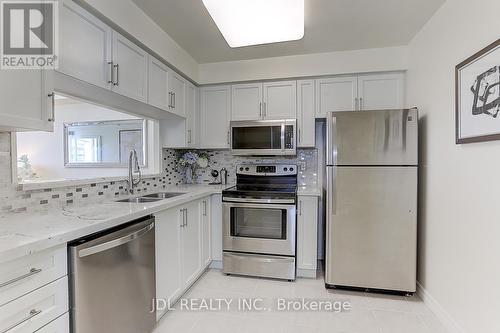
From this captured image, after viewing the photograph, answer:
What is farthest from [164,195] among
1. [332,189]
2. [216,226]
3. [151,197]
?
[332,189]

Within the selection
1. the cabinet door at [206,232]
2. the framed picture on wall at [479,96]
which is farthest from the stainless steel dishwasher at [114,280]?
the framed picture on wall at [479,96]

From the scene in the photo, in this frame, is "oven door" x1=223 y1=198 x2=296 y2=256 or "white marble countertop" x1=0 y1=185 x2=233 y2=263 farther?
Answer: "oven door" x1=223 y1=198 x2=296 y2=256

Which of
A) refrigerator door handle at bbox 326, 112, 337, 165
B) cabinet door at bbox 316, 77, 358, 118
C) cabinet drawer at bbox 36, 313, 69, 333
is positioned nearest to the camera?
cabinet drawer at bbox 36, 313, 69, 333

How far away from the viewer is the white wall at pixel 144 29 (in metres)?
1.65

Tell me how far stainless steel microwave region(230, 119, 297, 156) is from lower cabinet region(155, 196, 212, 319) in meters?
0.75

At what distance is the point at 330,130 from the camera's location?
2.32 m

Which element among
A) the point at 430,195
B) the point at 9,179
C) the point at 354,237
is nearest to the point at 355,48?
the point at 430,195

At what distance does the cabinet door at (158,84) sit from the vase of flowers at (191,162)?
0.90m

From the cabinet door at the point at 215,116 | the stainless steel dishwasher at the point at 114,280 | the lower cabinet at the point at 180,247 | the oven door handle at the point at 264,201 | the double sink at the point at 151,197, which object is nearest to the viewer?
the stainless steel dishwasher at the point at 114,280

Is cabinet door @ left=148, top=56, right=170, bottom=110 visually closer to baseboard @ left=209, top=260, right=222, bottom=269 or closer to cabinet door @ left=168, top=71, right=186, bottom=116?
cabinet door @ left=168, top=71, right=186, bottom=116

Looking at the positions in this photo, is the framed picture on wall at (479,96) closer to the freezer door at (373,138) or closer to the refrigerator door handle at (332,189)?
the freezer door at (373,138)

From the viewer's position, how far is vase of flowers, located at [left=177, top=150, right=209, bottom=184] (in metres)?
3.22

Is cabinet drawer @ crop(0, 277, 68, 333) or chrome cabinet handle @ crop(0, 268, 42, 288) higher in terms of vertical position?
chrome cabinet handle @ crop(0, 268, 42, 288)

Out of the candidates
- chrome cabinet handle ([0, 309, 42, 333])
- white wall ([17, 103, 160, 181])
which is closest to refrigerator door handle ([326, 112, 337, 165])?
white wall ([17, 103, 160, 181])
